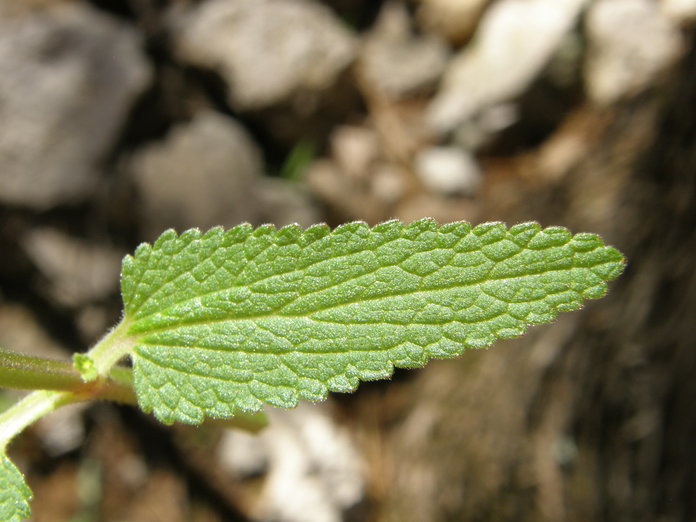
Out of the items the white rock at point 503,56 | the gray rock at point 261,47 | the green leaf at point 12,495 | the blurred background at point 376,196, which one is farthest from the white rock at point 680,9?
the green leaf at point 12,495

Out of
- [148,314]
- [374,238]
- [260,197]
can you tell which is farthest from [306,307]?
[260,197]

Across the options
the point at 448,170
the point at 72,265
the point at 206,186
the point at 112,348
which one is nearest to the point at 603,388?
the point at 448,170

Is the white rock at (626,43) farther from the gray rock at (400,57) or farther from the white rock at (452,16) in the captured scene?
the gray rock at (400,57)

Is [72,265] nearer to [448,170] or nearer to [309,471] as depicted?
[309,471]

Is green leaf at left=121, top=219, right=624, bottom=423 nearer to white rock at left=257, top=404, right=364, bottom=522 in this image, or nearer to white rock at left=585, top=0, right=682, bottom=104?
white rock at left=257, top=404, right=364, bottom=522

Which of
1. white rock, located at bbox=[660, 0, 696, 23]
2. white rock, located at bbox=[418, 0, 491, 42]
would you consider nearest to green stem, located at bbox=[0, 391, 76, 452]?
white rock, located at bbox=[418, 0, 491, 42]

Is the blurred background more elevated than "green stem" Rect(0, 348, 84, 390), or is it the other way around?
"green stem" Rect(0, 348, 84, 390)
